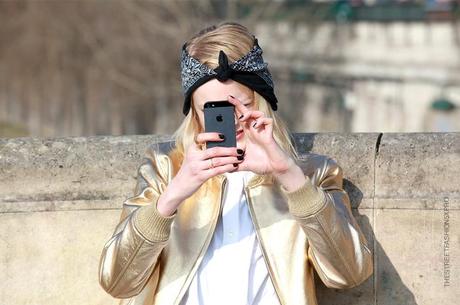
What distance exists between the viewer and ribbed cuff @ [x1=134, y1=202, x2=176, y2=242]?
3.77 metres

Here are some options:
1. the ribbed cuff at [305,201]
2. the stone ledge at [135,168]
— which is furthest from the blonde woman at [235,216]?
the stone ledge at [135,168]

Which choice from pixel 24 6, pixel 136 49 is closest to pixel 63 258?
pixel 136 49

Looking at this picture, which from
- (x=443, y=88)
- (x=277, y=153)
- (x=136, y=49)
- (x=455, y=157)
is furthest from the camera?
(x=443, y=88)

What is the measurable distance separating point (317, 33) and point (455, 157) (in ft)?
87.6

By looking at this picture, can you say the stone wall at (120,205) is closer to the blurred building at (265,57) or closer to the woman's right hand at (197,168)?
the woman's right hand at (197,168)

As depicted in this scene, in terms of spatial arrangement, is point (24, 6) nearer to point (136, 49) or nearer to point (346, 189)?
point (136, 49)

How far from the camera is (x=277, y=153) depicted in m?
3.64

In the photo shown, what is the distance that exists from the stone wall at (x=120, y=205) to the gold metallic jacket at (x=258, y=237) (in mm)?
387

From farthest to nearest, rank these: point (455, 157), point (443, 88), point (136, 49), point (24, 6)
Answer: point (24, 6) → point (443, 88) → point (136, 49) → point (455, 157)

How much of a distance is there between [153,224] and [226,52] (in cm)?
59

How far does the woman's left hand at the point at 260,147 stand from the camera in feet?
11.9

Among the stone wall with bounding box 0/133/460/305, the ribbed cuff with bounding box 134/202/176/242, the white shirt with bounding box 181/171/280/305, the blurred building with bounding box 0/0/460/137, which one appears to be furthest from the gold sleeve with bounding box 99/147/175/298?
the blurred building with bounding box 0/0/460/137

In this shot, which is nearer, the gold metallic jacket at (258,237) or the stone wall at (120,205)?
the gold metallic jacket at (258,237)

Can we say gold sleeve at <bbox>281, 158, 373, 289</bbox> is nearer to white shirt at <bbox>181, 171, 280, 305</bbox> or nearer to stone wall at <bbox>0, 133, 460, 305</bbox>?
white shirt at <bbox>181, 171, 280, 305</bbox>
